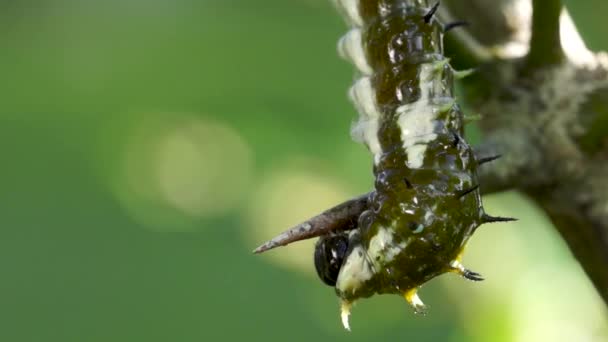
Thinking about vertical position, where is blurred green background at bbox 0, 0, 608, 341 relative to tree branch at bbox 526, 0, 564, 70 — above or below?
below

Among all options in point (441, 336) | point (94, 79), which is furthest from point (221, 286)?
point (94, 79)

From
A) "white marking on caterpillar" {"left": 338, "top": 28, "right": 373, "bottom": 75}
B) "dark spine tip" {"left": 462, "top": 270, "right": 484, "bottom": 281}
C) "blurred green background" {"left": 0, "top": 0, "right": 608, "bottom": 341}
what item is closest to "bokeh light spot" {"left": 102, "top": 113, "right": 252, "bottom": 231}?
"blurred green background" {"left": 0, "top": 0, "right": 608, "bottom": 341}

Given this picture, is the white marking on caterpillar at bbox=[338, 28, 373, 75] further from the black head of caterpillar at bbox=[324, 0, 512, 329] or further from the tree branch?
the tree branch

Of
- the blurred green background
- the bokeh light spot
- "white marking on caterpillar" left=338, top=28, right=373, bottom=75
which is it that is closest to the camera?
"white marking on caterpillar" left=338, top=28, right=373, bottom=75

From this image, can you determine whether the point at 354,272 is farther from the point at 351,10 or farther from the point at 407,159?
the point at 351,10

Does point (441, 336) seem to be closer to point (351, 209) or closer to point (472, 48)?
point (472, 48)

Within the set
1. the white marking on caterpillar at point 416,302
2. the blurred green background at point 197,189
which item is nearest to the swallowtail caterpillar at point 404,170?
the white marking on caterpillar at point 416,302

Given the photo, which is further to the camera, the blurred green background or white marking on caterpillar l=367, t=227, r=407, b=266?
the blurred green background
